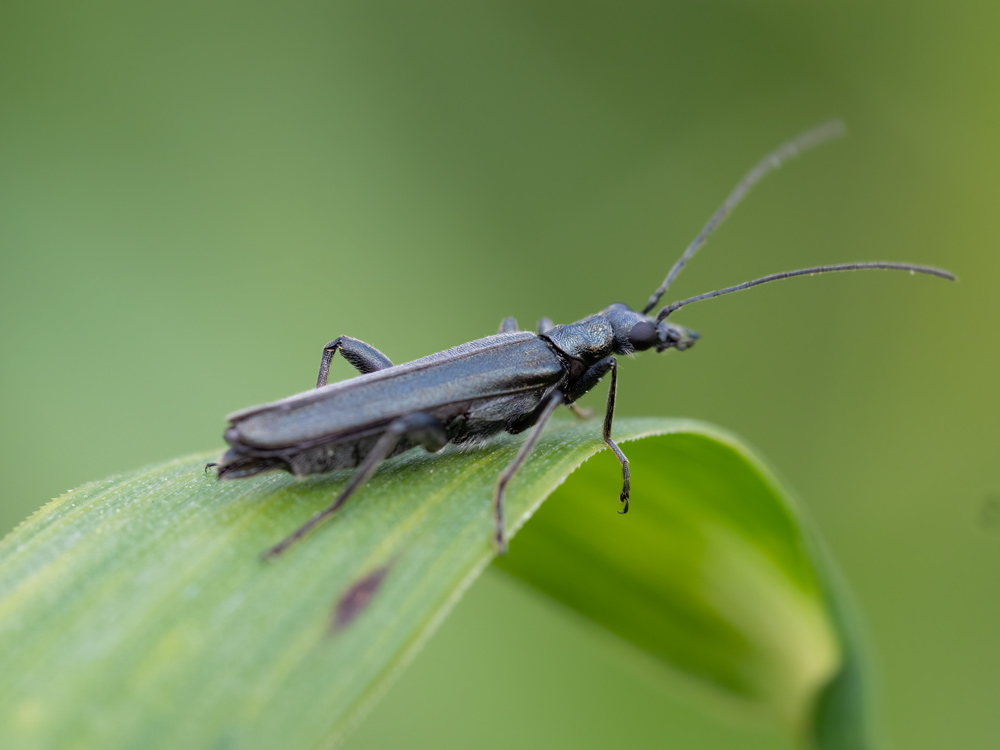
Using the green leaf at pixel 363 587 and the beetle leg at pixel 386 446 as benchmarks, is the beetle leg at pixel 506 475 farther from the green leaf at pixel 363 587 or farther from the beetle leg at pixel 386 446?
the beetle leg at pixel 386 446

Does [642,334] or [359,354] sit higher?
[642,334]

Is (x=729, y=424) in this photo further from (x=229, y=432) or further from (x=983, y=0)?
(x=229, y=432)

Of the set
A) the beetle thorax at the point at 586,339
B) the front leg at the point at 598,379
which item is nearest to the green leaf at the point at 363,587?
the front leg at the point at 598,379

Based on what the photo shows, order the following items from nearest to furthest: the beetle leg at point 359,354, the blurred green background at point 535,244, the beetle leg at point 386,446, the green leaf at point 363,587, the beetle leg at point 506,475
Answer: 1. the green leaf at point 363,587
2. the beetle leg at point 506,475
3. the beetle leg at point 386,446
4. the beetle leg at point 359,354
5. the blurred green background at point 535,244

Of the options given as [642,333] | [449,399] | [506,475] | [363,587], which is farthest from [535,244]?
[363,587]

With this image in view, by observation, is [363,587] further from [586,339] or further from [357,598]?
[586,339]

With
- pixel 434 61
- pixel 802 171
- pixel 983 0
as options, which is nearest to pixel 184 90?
pixel 434 61

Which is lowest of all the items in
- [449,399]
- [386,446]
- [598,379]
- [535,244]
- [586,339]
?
[386,446]
